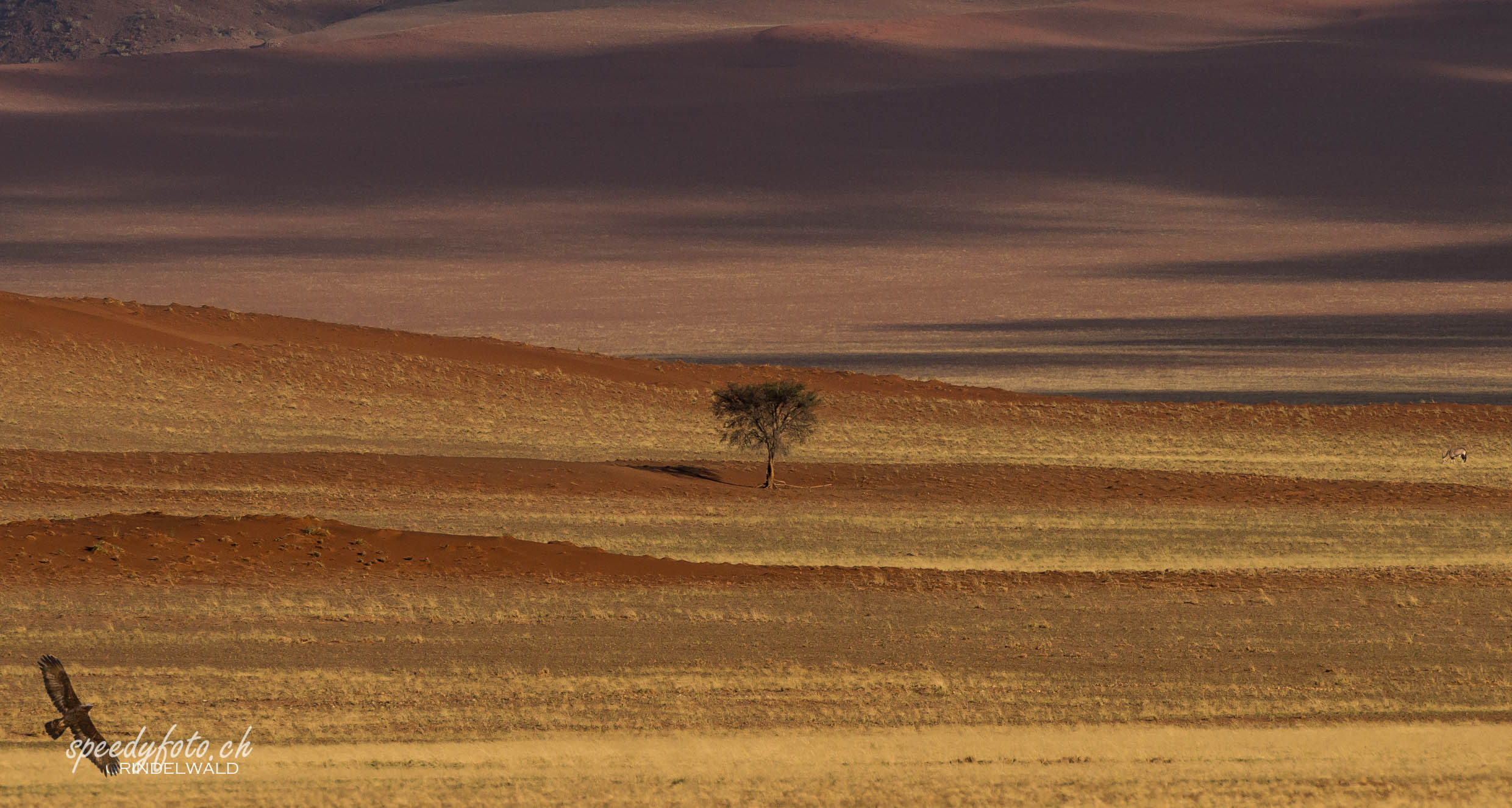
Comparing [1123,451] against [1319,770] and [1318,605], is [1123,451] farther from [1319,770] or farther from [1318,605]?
[1319,770]

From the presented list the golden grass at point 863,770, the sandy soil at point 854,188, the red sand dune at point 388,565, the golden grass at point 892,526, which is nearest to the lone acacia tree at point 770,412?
the golden grass at point 892,526

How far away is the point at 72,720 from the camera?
8758mm

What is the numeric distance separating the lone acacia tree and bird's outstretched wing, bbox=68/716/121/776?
1679 cm

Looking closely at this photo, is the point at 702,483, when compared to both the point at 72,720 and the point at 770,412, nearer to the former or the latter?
the point at 770,412

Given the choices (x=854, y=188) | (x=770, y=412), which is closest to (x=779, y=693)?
(x=770, y=412)

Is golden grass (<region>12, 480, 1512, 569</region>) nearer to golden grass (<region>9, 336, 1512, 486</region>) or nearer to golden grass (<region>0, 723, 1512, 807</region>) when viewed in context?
golden grass (<region>9, 336, 1512, 486</region>)

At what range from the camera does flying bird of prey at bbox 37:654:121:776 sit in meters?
8.66

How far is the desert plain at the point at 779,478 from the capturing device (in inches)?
405

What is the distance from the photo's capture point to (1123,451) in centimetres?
2891

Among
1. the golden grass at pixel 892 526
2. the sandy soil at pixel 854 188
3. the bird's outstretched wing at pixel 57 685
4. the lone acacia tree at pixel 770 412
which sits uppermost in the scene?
the sandy soil at pixel 854 188

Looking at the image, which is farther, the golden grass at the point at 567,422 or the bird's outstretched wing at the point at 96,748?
the golden grass at the point at 567,422

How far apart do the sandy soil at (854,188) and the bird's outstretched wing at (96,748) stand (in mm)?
31005

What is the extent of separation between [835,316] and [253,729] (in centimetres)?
4770

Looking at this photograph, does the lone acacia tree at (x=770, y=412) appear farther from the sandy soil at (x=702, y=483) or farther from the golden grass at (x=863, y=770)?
the golden grass at (x=863, y=770)
